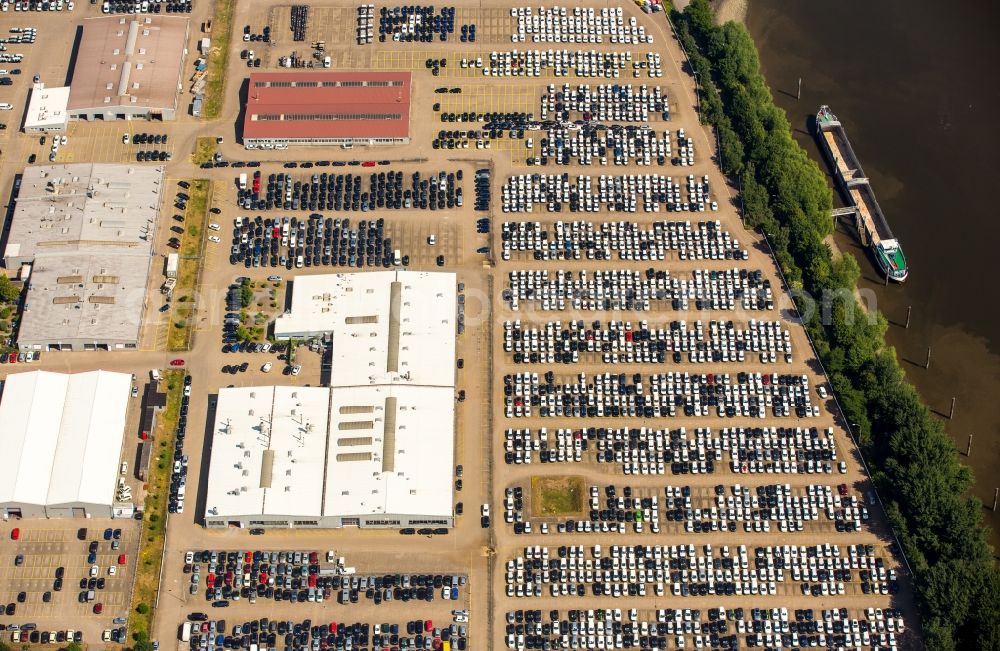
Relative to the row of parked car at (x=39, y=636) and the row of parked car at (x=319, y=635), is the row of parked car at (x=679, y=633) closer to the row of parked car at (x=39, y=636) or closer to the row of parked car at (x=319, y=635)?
the row of parked car at (x=319, y=635)

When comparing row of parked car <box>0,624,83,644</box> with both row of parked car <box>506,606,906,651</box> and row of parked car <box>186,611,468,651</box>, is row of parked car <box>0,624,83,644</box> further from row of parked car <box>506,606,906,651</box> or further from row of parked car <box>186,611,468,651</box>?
row of parked car <box>506,606,906,651</box>

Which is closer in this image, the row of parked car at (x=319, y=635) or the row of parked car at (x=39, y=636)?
the row of parked car at (x=319, y=635)

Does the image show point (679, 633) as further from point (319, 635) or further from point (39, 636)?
point (39, 636)

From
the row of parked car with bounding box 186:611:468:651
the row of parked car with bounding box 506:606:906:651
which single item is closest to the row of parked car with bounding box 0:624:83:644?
the row of parked car with bounding box 186:611:468:651

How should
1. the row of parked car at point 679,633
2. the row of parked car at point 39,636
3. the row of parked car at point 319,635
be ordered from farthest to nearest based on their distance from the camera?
the row of parked car at point 39,636, the row of parked car at point 679,633, the row of parked car at point 319,635

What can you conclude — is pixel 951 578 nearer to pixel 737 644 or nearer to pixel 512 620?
pixel 737 644

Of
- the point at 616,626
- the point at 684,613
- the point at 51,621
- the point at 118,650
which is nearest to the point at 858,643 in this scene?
the point at 684,613

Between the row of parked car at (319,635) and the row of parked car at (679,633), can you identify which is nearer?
the row of parked car at (319,635)

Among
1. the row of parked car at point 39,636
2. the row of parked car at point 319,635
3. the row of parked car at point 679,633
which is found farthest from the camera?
the row of parked car at point 39,636

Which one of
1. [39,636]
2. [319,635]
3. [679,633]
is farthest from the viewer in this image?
[679,633]

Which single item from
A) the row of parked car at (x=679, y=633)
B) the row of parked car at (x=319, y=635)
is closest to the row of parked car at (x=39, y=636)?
the row of parked car at (x=319, y=635)

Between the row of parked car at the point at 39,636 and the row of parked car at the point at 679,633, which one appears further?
the row of parked car at the point at 39,636

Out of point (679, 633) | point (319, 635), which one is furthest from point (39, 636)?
point (679, 633)
